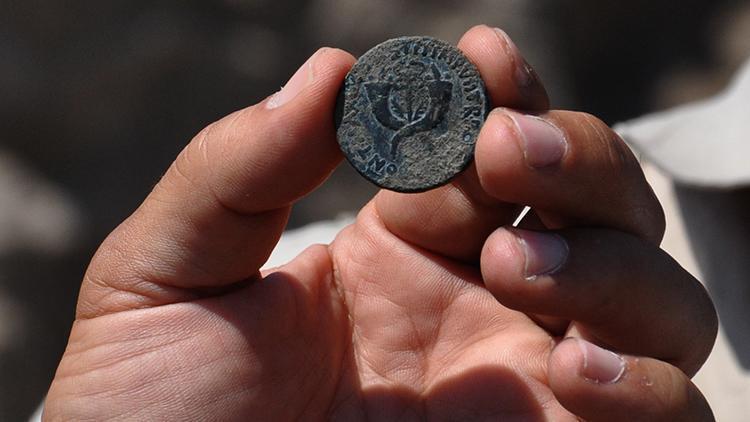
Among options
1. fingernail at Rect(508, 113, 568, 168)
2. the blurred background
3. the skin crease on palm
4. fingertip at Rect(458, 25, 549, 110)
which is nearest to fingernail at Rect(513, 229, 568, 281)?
the skin crease on palm

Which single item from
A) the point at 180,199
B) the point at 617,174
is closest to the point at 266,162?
the point at 180,199

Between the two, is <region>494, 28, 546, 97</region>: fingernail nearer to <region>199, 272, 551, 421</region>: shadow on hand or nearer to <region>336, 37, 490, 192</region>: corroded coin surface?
<region>336, 37, 490, 192</region>: corroded coin surface

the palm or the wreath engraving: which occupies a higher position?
the wreath engraving

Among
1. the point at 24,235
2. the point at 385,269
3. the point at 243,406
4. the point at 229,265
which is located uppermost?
the point at 229,265

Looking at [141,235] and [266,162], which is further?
[141,235]

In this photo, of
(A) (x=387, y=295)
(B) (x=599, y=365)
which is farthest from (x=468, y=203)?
(B) (x=599, y=365)

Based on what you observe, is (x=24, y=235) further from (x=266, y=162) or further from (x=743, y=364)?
(x=743, y=364)
